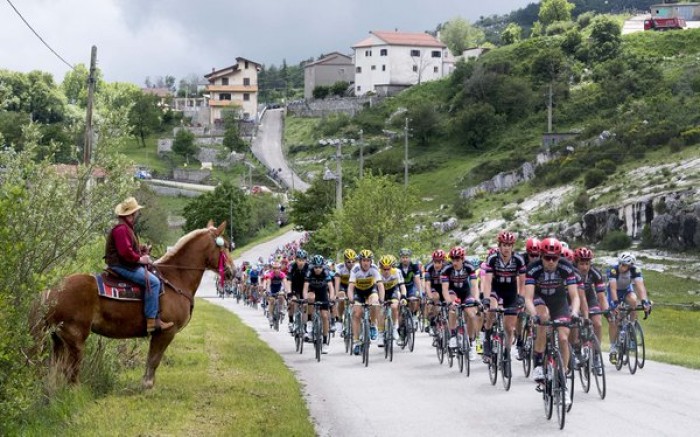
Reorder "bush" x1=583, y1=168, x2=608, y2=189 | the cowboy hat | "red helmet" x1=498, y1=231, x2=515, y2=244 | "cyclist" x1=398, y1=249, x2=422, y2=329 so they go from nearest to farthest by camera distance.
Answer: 1. the cowboy hat
2. "red helmet" x1=498, y1=231, x2=515, y2=244
3. "cyclist" x1=398, y1=249, x2=422, y2=329
4. "bush" x1=583, y1=168, x2=608, y2=189

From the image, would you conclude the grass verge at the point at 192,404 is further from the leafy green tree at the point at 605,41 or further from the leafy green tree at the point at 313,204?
the leafy green tree at the point at 605,41

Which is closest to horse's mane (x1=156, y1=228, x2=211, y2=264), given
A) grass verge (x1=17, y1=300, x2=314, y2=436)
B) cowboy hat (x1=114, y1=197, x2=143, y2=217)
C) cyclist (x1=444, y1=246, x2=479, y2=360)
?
cowboy hat (x1=114, y1=197, x2=143, y2=217)

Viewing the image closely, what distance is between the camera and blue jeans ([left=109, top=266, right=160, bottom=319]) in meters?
14.8

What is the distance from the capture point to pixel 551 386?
507 inches

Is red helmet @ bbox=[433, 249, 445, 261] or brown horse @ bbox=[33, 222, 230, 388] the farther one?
red helmet @ bbox=[433, 249, 445, 261]

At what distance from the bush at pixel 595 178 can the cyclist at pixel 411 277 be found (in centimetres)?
5129

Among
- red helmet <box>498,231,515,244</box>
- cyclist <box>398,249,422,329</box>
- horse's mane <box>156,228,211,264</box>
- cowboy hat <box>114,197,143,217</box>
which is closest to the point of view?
cowboy hat <box>114,197,143,217</box>

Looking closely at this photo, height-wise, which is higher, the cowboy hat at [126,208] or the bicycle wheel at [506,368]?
the cowboy hat at [126,208]

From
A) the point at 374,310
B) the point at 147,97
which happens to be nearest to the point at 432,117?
the point at 147,97

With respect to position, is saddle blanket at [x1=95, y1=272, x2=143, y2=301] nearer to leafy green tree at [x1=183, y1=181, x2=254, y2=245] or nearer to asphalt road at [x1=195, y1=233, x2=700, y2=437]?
asphalt road at [x1=195, y1=233, x2=700, y2=437]

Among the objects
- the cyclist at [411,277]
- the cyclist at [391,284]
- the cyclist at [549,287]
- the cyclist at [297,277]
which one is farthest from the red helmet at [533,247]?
the cyclist at [411,277]

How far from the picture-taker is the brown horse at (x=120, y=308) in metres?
14.0

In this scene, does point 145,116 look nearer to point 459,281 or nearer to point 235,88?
point 235,88

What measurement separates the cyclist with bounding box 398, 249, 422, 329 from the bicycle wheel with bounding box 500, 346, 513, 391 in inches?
305
